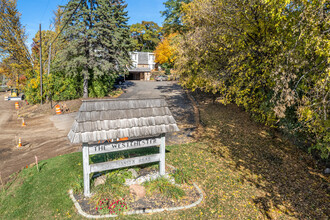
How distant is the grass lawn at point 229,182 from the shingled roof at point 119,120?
232cm

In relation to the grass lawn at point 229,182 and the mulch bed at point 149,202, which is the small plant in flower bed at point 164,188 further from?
the grass lawn at point 229,182

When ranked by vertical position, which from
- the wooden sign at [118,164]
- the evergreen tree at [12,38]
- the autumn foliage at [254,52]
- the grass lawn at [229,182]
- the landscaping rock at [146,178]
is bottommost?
the grass lawn at [229,182]

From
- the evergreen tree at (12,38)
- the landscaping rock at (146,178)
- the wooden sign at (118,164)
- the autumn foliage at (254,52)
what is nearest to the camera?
the wooden sign at (118,164)

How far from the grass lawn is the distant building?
36.1m

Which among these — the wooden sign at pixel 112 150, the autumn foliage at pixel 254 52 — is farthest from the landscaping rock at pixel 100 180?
the autumn foliage at pixel 254 52

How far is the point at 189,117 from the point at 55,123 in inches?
431

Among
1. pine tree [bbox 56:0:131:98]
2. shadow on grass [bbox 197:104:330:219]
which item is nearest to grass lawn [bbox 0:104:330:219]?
shadow on grass [bbox 197:104:330:219]

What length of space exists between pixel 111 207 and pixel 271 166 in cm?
745

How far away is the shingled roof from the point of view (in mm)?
5617

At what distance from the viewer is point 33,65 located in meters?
26.2

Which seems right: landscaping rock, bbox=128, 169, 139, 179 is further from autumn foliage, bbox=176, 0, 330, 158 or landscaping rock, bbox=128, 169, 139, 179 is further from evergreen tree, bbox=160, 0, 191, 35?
evergreen tree, bbox=160, 0, 191, 35

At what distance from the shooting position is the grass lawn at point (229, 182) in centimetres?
587

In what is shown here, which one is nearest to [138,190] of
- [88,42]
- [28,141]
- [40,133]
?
[28,141]

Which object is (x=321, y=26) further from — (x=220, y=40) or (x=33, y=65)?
(x=33, y=65)
